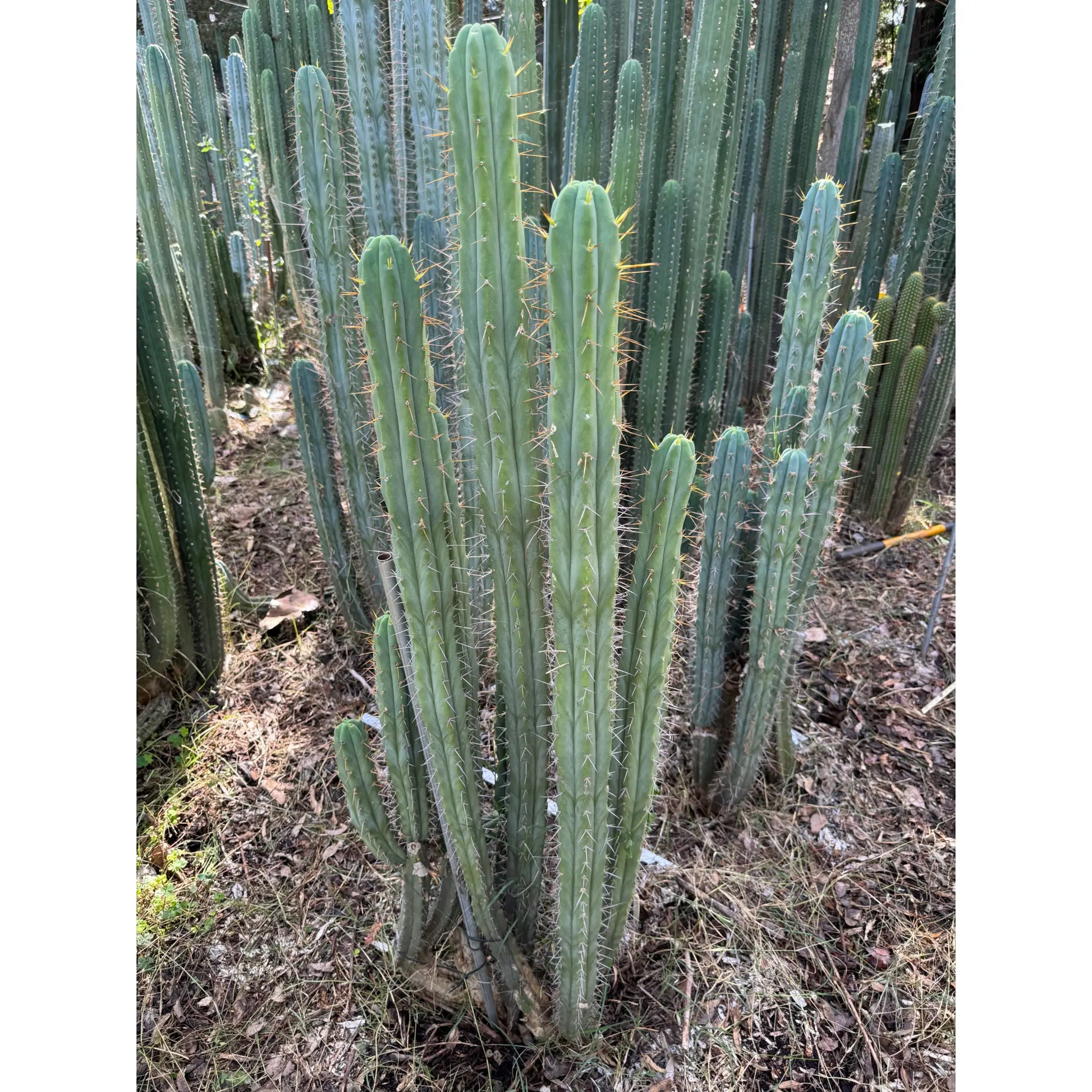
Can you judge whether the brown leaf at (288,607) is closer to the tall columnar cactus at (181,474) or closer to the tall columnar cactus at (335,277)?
the tall columnar cactus at (181,474)

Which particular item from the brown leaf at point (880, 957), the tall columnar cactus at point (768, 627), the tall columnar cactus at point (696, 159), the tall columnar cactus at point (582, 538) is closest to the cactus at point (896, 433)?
the tall columnar cactus at point (696, 159)

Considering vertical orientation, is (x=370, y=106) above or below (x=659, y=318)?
above

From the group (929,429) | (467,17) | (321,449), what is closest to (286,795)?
(321,449)

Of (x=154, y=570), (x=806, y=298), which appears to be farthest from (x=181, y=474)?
(x=806, y=298)

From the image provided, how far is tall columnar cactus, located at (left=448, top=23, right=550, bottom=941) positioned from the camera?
1.09 metres

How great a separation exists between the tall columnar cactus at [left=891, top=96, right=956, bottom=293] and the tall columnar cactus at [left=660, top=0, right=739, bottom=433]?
1074 millimetres

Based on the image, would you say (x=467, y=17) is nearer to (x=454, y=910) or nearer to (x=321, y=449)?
(x=321, y=449)

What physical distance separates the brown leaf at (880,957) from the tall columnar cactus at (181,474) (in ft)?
7.32

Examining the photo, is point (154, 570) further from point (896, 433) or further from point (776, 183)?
point (776, 183)

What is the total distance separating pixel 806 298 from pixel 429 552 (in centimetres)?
138

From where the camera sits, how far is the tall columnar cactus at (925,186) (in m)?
3.14

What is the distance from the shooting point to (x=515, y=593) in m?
1.40

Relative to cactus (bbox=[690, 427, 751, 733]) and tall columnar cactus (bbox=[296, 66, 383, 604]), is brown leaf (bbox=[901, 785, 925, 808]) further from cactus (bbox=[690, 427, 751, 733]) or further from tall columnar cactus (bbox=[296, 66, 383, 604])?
tall columnar cactus (bbox=[296, 66, 383, 604])

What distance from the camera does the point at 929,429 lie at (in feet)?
11.4
